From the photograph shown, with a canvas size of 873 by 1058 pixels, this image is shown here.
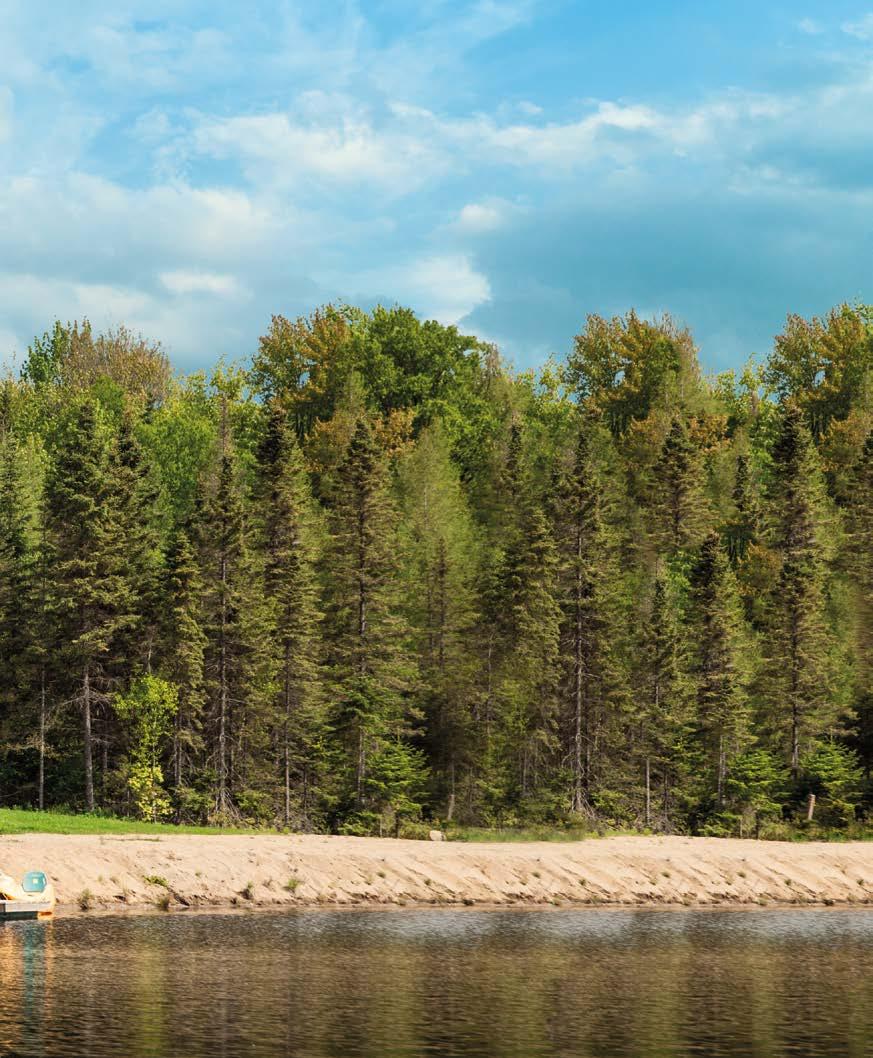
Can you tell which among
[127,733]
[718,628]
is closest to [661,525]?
[718,628]

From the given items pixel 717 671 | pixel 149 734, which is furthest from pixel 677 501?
pixel 149 734

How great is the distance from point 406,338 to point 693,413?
2671 cm

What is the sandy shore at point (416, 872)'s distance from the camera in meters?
50.2

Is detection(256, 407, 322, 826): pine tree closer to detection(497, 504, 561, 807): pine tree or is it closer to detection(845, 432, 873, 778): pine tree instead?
detection(497, 504, 561, 807): pine tree

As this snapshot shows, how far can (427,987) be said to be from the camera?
35281 millimetres

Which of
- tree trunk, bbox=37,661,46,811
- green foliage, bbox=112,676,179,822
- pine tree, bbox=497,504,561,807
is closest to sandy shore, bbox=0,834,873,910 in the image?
green foliage, bbox=112,676,179,822

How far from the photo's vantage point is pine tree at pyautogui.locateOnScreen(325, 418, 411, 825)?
7769 cm

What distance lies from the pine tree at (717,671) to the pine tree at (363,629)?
1743cm

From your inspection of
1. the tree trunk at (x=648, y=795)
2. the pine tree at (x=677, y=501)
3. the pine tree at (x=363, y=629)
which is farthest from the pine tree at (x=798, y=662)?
the pine tree at (x=363, y=629)

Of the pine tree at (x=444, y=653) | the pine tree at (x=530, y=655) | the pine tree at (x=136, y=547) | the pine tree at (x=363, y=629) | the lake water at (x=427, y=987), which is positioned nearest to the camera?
the lake water at (x=427, y=987)

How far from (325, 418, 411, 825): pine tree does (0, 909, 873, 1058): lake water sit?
2753 centimetres

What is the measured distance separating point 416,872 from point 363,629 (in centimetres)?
2657

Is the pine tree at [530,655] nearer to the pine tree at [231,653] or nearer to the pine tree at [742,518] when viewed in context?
the pine tree at [231,653]

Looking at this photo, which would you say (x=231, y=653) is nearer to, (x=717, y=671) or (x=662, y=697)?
(x=662, y=697)
